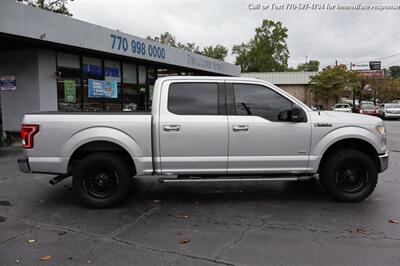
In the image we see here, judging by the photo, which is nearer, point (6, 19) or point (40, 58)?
point (6, 19)

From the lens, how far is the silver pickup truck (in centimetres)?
574

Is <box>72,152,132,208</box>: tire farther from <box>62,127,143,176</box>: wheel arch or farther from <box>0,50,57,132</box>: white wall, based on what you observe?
<box>0,50,57,132</box>: white wall

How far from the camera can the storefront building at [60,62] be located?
10750 mm

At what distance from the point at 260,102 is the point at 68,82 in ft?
30.6

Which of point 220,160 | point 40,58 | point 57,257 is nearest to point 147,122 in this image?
point 220,160

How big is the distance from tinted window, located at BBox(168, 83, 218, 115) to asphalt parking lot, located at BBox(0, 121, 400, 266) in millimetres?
1507

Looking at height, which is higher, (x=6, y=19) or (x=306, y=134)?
(x=6, y=19)

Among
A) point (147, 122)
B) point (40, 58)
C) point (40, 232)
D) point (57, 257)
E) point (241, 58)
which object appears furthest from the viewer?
point (241, 58)

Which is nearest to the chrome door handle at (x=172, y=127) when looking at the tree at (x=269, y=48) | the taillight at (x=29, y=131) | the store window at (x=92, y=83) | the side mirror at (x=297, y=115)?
the side mirror at (x=297, y=115)

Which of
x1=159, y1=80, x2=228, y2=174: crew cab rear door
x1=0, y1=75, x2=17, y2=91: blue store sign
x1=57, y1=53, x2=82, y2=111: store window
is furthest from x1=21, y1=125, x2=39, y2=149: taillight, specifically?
x1=0, y1=75, x2=17, y2=91: blue store sign

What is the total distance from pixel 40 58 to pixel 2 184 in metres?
5.96

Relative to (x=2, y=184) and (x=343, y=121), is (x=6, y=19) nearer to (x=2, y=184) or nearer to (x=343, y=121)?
(x=2, y=184)

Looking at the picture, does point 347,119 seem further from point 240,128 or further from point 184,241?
point 184,241

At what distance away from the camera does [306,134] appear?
5.97 m
